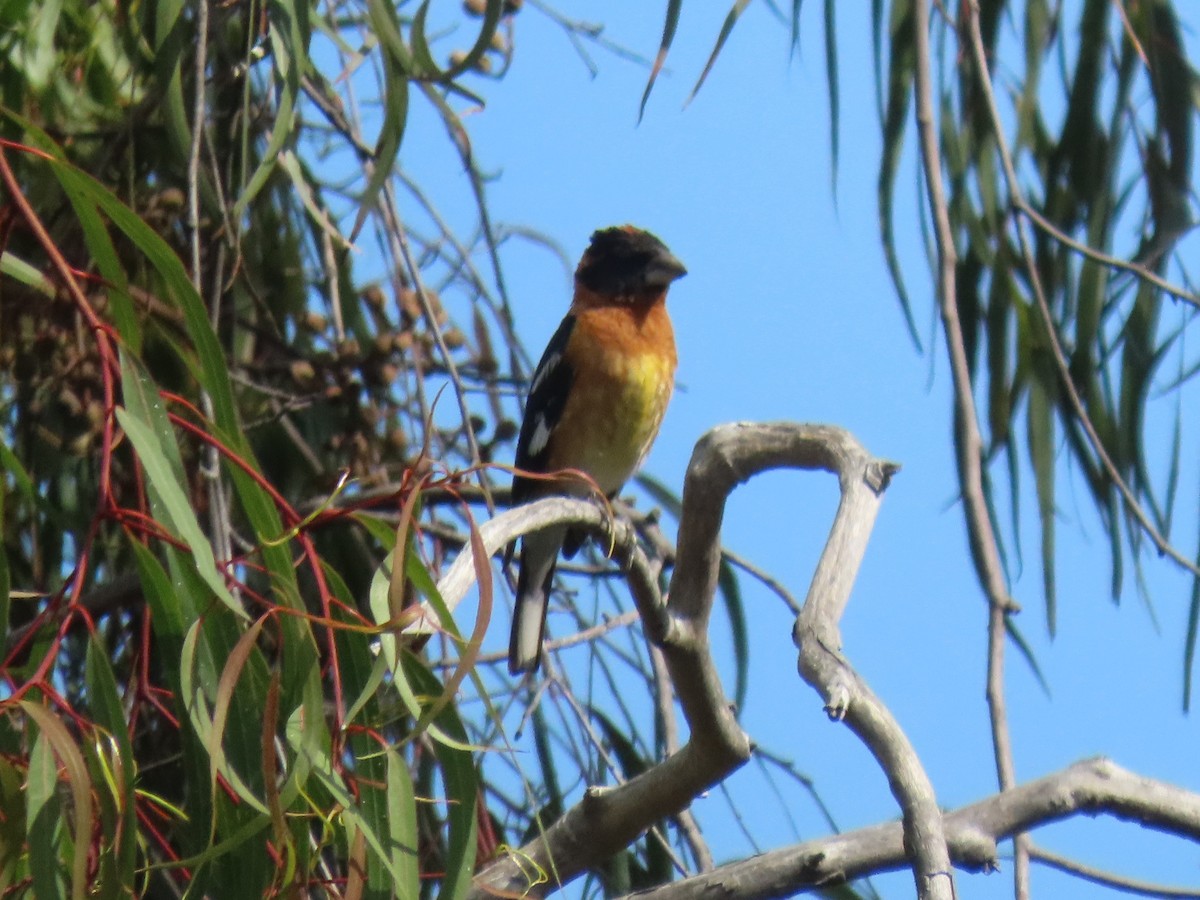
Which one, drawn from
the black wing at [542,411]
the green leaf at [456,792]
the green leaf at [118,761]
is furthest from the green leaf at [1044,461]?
the green leaf at [118,761]

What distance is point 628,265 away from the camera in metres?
3.18

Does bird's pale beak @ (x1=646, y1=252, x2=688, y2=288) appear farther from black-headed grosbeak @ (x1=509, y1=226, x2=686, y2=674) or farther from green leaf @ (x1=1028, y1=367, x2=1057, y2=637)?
green leaf @ (x1=1028, y1=367, x2=1057, y2=637)

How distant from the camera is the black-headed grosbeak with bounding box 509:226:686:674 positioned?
2.97 m

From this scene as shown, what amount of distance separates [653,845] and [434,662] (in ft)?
1.93

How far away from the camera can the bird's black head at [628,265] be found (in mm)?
3123

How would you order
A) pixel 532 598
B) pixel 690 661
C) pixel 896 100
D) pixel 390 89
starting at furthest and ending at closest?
pixel 532 598
pixel 896 100
pixel 690 661
pixel 390 89

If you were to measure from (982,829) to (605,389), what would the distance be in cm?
161

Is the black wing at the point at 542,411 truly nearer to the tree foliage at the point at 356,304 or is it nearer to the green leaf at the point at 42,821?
the tree foliage at the point at 356,304

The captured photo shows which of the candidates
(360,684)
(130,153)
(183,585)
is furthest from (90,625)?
(130,153)

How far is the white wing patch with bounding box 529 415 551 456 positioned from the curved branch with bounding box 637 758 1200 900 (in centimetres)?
155

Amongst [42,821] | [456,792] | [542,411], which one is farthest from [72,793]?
[542,411]

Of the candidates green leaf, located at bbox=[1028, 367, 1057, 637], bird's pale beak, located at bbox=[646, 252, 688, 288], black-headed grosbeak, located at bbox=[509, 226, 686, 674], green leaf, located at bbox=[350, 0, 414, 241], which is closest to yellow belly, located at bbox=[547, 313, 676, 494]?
→ black-headed grosbeak, located at bbox=[509, 226, 686, 674]

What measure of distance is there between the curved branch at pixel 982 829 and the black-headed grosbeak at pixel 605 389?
4.39 feet

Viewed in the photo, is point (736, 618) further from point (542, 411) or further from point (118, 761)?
point (118, 761)
